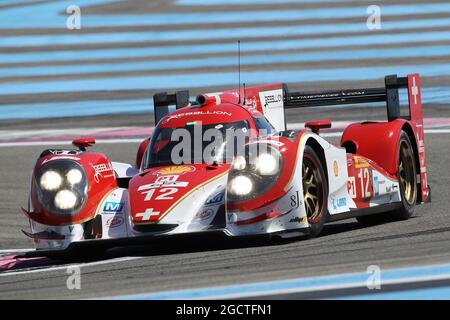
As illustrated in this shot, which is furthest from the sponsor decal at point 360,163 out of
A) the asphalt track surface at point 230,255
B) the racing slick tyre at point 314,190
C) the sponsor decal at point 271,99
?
the sponsor decal at point 271,99

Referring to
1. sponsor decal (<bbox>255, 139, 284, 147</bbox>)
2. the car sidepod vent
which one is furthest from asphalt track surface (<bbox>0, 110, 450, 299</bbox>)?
sponsor decal (<bbox>255, 139, 284, 147</bbox>)

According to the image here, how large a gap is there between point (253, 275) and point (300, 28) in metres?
15.9

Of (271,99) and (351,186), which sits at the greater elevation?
(271,99)

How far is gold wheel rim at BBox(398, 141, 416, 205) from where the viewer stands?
11102 mm

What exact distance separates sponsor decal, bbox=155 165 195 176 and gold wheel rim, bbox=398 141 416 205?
8.80 ft

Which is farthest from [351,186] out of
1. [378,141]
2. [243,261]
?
[243,261]

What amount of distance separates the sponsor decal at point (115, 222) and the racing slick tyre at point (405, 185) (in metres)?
2.69

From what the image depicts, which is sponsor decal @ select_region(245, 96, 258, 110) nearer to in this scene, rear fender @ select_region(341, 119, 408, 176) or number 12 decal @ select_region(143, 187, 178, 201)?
rear fender @ select_region(341, 119, 408, 176)

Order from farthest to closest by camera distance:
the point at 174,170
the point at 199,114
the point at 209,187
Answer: the point at 199,114
the point at 174,170
the point at 209,187

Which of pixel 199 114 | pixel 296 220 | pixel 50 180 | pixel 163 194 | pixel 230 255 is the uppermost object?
pixel 199 114

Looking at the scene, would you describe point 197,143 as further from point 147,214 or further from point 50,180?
point 50,180

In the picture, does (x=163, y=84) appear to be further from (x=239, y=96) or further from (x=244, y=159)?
(x=244, y=159)

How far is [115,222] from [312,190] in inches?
60.8

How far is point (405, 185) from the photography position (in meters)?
11.2
